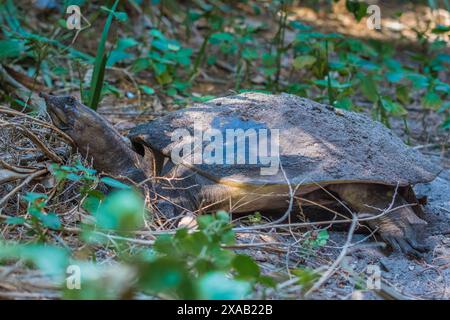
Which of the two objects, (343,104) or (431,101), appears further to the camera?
(431,101)

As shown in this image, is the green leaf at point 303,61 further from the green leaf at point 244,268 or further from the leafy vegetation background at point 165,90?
the green leaf at point 244,268

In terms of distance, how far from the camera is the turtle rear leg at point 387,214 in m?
2.79

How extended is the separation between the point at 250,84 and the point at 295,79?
1.84 feet

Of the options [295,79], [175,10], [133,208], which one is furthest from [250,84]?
[133,208]

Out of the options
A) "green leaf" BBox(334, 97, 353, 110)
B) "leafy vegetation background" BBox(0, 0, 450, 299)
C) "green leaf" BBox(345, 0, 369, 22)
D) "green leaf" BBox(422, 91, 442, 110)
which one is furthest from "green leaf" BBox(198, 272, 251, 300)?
"green leaf" BBox(345, 0, 369, 22)

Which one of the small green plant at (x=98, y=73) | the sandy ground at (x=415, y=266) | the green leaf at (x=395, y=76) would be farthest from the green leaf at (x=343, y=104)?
the small green plant at (x=98, y=73)

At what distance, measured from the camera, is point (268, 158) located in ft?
9.06

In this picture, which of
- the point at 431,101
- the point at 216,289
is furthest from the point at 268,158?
the point at 431,101

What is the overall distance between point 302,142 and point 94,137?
938 mm

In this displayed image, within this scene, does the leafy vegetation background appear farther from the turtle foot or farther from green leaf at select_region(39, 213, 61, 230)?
the turtle foot

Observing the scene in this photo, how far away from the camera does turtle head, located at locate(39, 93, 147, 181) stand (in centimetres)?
285

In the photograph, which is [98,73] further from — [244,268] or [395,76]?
[244,268]

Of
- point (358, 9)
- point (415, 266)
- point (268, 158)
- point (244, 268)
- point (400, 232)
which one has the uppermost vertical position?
point (358, 9)

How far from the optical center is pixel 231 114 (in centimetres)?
297
